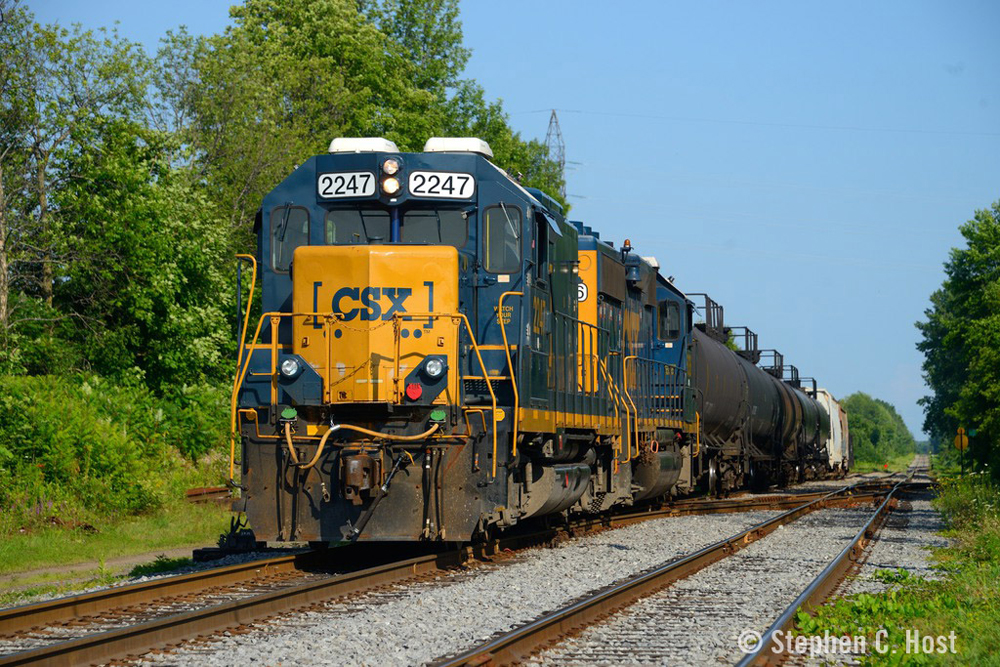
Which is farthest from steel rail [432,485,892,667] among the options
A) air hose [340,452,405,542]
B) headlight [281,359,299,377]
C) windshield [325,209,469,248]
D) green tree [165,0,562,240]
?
green tree [165,0,562,240]

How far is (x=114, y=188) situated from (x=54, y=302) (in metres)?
2.91

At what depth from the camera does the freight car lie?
35.3ft

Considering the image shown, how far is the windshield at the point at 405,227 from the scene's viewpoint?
1173 centimetres

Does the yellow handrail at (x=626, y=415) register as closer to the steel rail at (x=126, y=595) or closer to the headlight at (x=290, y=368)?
the steel rail at (x=126, y=595)

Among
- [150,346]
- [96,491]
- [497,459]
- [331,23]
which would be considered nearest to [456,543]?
[497,459]

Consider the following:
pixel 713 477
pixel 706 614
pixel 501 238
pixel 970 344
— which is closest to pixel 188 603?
pixel 706 614

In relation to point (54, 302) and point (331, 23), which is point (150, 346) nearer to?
point (54, 302)

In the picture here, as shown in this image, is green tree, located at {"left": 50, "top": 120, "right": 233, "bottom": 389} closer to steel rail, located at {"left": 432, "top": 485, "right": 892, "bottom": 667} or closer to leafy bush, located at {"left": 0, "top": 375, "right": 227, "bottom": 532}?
leafy bush, located at {"left": 0, "top": 375, "right": 227, "bottom": 532}

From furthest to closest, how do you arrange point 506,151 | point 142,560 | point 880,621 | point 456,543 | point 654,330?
1. point 506,151
2. point 654,330
3. point 142,560
4. point 456,543
5. point 880,621

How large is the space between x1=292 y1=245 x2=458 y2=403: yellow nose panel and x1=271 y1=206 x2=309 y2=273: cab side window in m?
0.69

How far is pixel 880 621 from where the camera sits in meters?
8.44

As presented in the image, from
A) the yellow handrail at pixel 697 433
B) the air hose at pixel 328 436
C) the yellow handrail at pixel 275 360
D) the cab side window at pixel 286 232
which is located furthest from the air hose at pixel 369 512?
the yellow handrail at pixel 697 433

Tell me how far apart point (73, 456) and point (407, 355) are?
9142 millimetres

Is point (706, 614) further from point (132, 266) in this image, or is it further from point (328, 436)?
point (132, 266)
